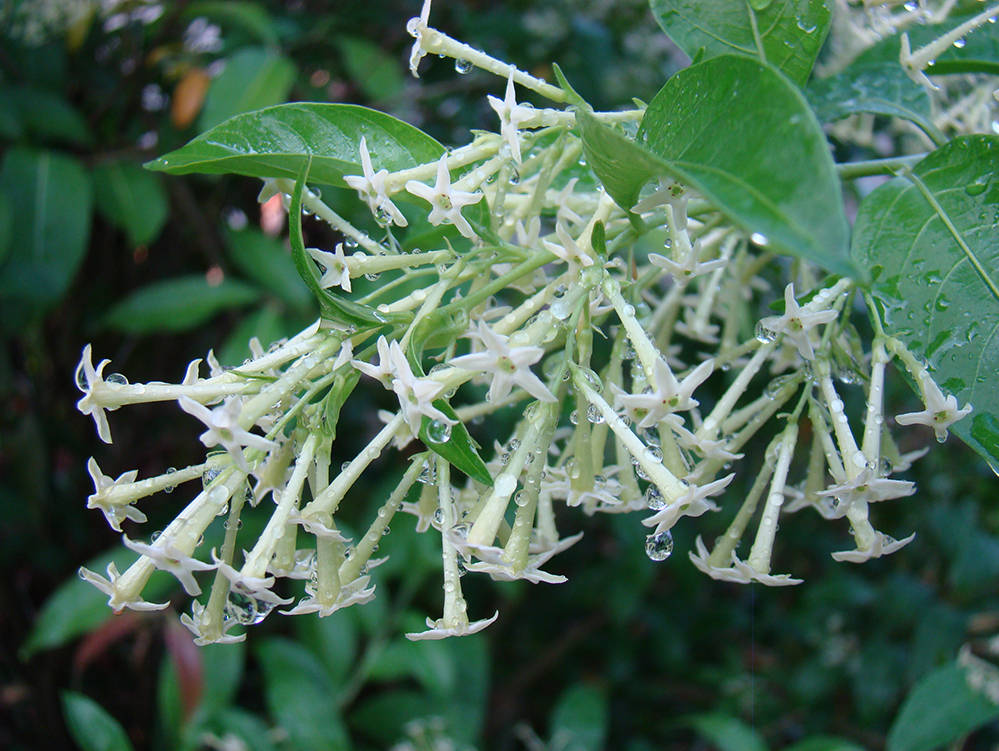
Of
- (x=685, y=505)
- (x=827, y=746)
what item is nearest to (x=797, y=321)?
(x=685, y=505)

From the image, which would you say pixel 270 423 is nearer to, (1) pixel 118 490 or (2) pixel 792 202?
(1) pixel 118 490

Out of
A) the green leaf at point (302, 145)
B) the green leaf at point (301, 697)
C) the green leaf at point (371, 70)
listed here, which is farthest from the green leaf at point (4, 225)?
the green leaf at point (302, 145)

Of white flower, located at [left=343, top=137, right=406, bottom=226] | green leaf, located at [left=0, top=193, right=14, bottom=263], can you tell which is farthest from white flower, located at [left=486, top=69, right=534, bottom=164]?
green leaf, located at [left=0, top=193, right=14, bottom=263]

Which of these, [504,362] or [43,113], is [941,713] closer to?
[504,362]

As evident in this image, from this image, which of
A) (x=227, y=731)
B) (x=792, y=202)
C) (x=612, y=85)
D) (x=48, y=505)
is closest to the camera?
(x=792, y=202)

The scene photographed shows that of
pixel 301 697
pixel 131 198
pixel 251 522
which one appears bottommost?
pixel 301 697

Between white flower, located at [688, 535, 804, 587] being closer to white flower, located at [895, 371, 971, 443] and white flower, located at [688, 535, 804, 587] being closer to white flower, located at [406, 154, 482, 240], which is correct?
white flower, located at [895, 371, 971, 443]

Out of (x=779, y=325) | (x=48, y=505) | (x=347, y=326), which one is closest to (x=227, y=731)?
(x=48, y=505)
